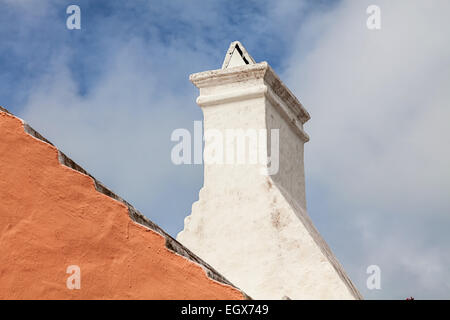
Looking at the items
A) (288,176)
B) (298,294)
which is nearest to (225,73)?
(288,176)

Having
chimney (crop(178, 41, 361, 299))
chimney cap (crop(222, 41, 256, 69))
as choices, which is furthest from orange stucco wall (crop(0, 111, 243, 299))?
chimney cap (crop(222, 41, 256, 69))

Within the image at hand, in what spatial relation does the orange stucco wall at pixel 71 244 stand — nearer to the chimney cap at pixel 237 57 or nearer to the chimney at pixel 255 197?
the chimney at pixel 255 197

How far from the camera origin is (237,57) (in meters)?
6.29

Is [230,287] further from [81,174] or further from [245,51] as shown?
[245,51]

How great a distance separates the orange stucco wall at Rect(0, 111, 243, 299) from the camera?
2.79 m

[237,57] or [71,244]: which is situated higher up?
[237,57]

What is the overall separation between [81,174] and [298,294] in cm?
283

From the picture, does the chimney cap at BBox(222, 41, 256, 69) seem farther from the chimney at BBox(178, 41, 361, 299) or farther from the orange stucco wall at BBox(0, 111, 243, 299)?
the orange stucco wall at BBox(0, 111, 243, 299)

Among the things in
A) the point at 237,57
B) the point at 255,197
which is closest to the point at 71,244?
the point at 255,197

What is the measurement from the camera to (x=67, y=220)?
2867 millimetres

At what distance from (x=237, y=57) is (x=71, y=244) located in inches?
150

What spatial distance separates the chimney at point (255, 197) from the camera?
533 centimetres

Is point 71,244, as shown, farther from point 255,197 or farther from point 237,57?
point 237,57
